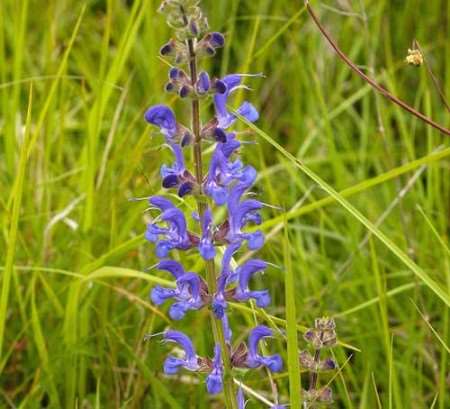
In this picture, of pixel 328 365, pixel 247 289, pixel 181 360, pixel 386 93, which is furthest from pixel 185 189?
pixel 386 93

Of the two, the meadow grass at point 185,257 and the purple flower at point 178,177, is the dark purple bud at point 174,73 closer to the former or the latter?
the purple flower at point 178,177

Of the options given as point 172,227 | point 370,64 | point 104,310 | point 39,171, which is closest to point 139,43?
point 39,171

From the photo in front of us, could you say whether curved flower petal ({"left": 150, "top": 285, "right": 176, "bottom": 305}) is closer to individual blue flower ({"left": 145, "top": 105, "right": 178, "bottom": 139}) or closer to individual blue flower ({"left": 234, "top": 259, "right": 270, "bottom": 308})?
individual blue flower ({"left": 234, "top": 259, "right": 270, "bottom": 308})

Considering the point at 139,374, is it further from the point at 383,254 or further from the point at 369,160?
the point at 369,160

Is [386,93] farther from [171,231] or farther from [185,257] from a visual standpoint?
[185,257]

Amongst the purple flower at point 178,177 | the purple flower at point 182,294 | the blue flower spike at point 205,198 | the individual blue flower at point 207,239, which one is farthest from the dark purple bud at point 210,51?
the purple flower at point 182,294
